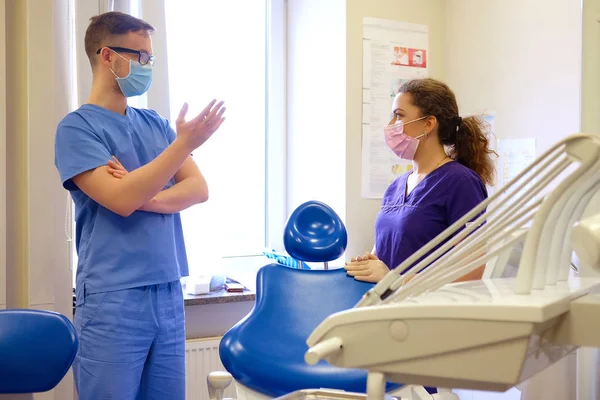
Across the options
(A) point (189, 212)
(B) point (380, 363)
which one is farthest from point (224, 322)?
(B) point (380, 363)

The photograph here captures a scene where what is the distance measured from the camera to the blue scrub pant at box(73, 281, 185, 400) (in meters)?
1.57

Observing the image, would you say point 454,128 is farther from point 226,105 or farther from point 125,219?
point 226,105

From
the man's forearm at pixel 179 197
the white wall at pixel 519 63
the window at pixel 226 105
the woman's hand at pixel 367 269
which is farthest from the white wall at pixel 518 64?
the man's forearm at pixel 179 197

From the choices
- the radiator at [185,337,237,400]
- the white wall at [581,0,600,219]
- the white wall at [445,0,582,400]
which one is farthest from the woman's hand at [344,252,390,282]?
the radiator at [185,337,237,400]

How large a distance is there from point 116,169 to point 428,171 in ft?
3.13

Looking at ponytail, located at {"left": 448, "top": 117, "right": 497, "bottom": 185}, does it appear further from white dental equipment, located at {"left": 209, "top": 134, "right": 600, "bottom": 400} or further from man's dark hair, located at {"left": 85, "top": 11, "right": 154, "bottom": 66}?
white dental equipment, located at {"left": 209, "top": 134, "right": 600, "bottom": 400}

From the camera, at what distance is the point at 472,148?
6.39 feet

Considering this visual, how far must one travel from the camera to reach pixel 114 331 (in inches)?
62.2

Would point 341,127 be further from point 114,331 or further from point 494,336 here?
point 494,336

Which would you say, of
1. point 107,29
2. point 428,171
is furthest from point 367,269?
point 107,29

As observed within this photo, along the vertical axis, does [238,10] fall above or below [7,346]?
above

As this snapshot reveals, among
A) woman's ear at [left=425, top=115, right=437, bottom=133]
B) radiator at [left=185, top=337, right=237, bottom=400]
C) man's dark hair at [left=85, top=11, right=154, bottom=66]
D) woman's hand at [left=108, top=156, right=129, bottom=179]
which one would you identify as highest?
man's dark hair at [left=85, top=11, right=154, bottom=66]

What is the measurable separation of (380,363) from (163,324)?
107 cm

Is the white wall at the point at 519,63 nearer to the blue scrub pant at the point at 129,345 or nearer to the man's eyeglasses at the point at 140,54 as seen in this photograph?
the man's eyeglasses at the point at 140,54
